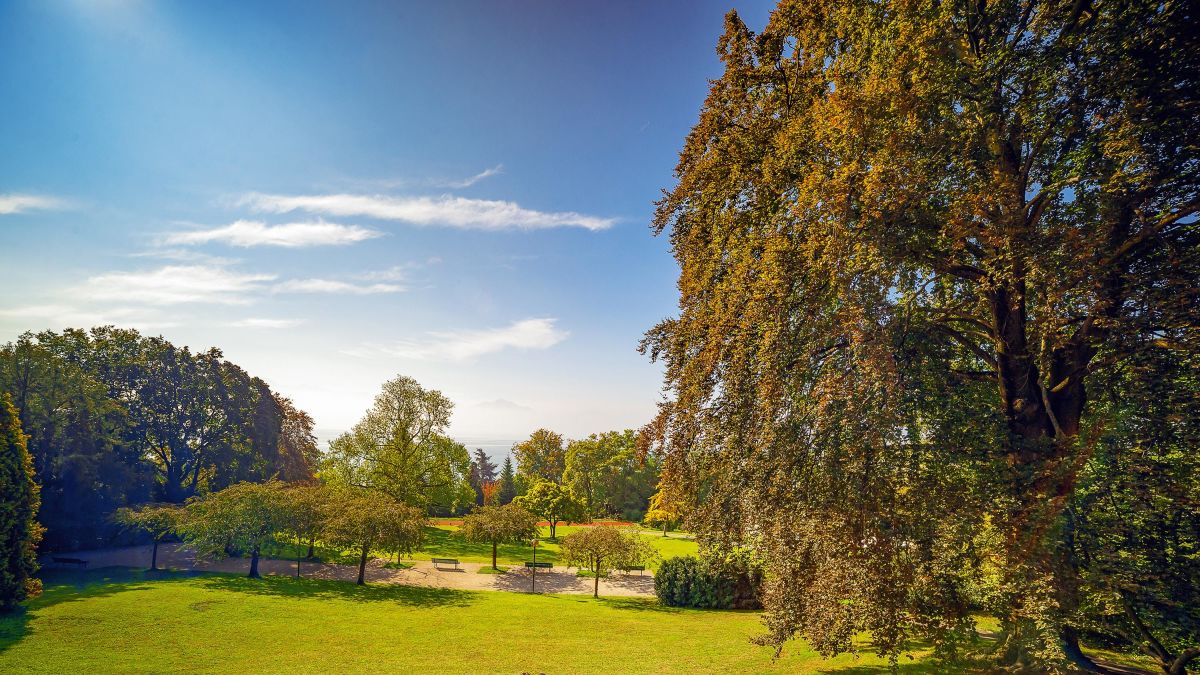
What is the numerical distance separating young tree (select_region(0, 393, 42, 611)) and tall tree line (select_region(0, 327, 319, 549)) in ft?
25.5

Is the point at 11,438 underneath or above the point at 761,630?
above

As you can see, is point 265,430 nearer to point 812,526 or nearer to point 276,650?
point 276,650

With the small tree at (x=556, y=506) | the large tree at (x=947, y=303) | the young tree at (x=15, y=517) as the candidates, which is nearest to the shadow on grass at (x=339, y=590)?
the young tree at (x=15, y=517)

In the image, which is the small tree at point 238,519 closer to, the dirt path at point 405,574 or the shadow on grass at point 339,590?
the shadow on grass at point 339,590

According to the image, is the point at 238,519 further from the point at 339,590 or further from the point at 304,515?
the point at 339,590

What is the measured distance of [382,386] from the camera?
35.1 meters

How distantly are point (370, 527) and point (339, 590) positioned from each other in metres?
2.87

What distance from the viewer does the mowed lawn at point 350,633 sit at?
11.8 metres

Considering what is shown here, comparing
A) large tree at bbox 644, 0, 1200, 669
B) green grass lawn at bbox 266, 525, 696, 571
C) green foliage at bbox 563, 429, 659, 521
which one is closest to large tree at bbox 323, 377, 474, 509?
green grass lawn at bbox 266, 525, 696, 571

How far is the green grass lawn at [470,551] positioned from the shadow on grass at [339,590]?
3354 mm

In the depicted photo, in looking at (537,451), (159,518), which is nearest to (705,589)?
(159,518)

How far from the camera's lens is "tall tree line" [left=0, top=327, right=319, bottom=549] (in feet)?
80.3

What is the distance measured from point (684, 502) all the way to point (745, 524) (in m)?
1.70

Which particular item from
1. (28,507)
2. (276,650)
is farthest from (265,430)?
(276,650)
